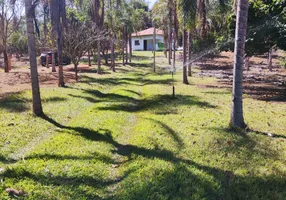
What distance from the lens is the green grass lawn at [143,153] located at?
168 inches

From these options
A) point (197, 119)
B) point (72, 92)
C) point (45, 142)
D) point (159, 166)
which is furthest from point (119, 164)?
point (72, 92)

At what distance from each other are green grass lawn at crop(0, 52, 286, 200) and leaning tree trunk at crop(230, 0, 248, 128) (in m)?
0.45

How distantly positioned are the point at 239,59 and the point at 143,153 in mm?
3264

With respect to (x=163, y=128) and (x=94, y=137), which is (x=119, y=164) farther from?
(x=163, y=128)

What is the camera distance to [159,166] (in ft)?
16.4

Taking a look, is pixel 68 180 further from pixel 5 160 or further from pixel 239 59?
pixel 239 59

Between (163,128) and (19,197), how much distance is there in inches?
163

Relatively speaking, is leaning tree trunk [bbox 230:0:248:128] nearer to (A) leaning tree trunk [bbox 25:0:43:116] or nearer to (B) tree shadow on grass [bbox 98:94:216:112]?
(B) tree shadow on grass [bbox 98:94:216:112]

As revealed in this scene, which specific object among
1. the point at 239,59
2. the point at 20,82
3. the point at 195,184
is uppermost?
the point at 239,59

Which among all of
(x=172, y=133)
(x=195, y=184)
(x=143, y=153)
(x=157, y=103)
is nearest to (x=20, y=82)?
(x=157, y=103)

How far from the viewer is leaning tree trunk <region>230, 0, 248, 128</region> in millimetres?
6508

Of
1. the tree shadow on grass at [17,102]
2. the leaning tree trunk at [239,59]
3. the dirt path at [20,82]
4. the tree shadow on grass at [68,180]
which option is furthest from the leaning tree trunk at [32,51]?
the leaning tree trunk at [239,59]

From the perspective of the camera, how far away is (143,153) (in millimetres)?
5660

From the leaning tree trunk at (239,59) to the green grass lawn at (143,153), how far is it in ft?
1.47
